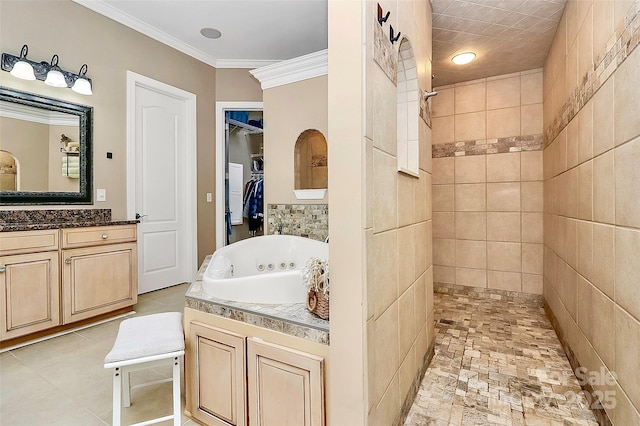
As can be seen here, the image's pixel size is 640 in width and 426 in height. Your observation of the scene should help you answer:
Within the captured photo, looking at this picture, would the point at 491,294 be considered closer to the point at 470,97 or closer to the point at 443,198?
the point at 443,198

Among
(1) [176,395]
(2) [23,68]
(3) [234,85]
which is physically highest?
(3) [234,85]

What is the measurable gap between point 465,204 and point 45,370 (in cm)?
372

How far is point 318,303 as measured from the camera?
3.92 feet

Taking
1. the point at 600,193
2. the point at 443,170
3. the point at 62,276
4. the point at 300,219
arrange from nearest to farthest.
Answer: the point at 600,193
the point at 62,276
the point at 300,219
the point at 443,170

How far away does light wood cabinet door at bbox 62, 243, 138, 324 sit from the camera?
7.75 feet

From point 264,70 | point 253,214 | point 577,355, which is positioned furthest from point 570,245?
point 253,214

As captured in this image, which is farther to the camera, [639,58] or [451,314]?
[451,314]

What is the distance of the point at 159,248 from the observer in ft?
11.4

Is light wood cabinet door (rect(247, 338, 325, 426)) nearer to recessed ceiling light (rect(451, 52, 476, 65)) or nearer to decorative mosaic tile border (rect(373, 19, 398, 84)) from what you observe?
decorative mosaic tile border (rect(373, 19, 398, 84))

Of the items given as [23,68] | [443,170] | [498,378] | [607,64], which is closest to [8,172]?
[23,68]

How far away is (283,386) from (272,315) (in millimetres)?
256

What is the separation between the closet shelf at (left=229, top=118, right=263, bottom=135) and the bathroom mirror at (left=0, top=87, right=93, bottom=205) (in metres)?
1.94

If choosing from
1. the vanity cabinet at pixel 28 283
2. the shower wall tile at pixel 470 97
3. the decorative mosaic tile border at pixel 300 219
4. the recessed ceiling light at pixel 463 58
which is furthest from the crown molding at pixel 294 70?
the vanity cabinet at pixel 28 283

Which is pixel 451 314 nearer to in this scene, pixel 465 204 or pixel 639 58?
pixel 465 204
